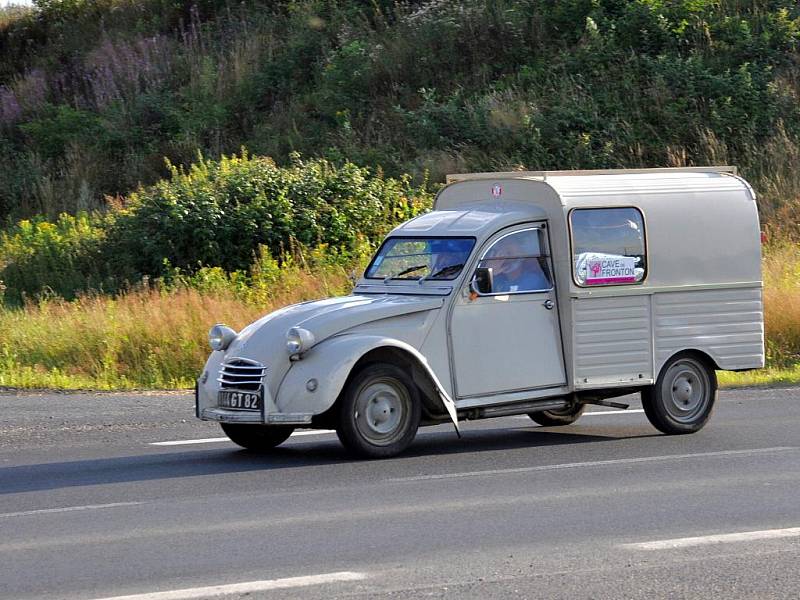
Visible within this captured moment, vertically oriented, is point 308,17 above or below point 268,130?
above

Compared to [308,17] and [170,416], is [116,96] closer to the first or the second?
[308,17]

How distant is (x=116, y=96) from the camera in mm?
31984

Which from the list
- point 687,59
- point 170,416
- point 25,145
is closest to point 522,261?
point 170,416

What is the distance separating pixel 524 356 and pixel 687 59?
1847 cm

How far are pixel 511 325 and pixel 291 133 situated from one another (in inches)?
722

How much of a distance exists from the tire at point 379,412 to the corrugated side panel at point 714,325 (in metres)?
2.52

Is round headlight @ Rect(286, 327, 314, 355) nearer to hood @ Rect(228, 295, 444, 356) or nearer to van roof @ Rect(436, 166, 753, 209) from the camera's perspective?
hood @ Rect(228, 295, 444, 356)

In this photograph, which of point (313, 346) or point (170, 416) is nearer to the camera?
point (313, 346)

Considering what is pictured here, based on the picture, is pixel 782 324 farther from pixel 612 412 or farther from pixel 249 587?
pixel 249 587

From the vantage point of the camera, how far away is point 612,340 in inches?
442

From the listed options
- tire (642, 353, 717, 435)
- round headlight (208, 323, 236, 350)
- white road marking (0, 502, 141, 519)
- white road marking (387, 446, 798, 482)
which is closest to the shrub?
round headlight (208, 323, 236, 350)

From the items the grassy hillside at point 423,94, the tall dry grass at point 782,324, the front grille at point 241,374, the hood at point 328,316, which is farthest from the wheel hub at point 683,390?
the grassy hillside at point 423,94

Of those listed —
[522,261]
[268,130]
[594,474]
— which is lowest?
[594,474]

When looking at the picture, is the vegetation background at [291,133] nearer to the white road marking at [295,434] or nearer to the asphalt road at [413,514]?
the white road marking at [295,434]
